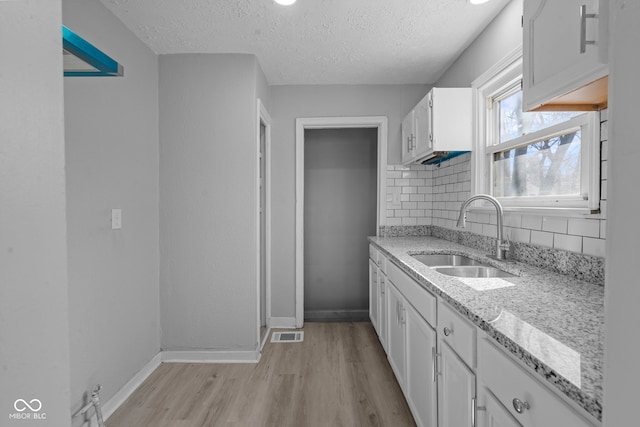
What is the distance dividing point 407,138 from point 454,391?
7.53ft

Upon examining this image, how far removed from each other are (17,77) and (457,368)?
1.43 m

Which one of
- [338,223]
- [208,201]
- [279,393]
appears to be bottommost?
[279,393]

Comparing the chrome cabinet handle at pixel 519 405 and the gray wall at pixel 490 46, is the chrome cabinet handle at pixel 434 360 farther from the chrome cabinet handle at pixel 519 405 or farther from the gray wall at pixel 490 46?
the gray wall at pixel 490 46

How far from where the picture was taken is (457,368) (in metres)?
1.20

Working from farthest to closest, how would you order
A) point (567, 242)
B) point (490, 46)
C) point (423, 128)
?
point (423, 128) → point (490, 46) → point (567, 242)

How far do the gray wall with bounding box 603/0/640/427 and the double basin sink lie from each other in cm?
133

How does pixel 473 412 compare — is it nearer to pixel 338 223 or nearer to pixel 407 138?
pixel 407 138

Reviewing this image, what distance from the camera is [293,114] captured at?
332 centimetres

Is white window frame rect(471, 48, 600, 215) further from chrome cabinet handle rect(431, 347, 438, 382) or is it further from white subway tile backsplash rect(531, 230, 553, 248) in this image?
chrome cabinet handle rect(431, 347, 438, 382)

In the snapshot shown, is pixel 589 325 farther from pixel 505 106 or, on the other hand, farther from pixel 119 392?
pixel 119 392

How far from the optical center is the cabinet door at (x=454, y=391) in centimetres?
110

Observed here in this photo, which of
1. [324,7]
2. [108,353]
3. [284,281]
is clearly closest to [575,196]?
[324,7]

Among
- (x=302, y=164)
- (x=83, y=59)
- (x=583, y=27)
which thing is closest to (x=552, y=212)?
(x=583, y=27)

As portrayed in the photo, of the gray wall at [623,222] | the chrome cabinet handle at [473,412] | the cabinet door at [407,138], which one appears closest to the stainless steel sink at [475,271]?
the chrome cabinet handle at [473,412]
